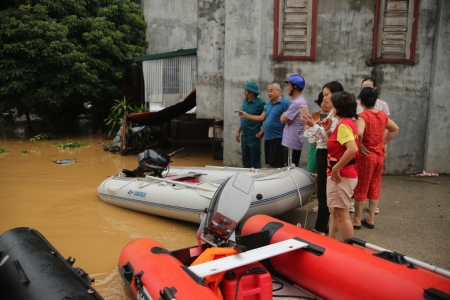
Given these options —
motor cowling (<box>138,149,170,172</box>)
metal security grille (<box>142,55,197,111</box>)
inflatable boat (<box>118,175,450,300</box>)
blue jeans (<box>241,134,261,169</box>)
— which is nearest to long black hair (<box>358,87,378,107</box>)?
inflatable boat (<box>118,175,450,300</box>)

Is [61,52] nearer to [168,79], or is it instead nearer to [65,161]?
[168,79]

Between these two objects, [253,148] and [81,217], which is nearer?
[81,217]

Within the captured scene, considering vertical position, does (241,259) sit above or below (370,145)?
below

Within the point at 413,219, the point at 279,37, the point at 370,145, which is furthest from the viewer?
the point at 279,37

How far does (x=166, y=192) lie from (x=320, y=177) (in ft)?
5.94

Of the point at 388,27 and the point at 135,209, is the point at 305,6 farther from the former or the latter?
the point at 135,209

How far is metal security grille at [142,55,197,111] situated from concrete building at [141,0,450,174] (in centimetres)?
214

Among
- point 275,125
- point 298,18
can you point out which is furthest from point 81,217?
point 298,18

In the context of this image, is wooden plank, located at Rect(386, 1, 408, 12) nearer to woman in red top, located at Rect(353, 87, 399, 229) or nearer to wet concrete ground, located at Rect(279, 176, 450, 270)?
wet concrete ground, located at Rect(279, 176, 450, 270)

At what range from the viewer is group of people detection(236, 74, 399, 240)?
11.3 ft

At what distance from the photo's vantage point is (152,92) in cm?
964

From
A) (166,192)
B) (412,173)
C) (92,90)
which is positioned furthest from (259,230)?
(92,90)

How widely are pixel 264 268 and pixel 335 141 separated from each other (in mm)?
1308

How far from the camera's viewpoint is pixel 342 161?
10.9 feet
